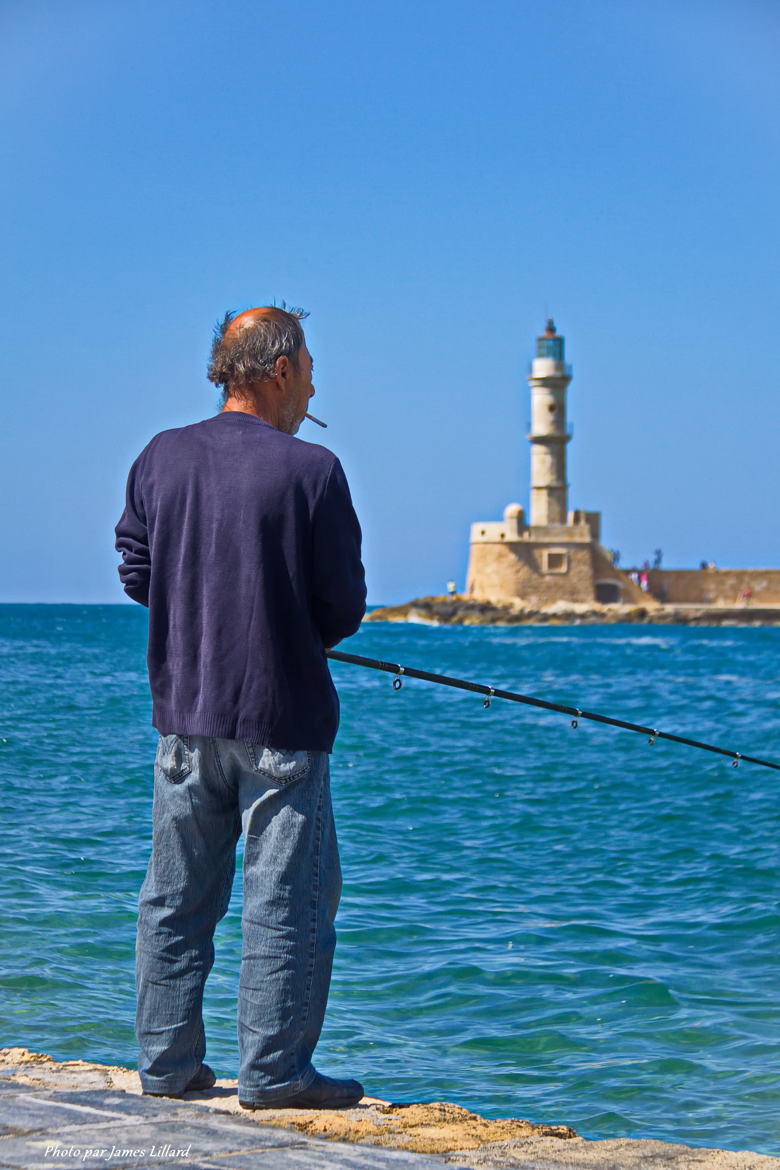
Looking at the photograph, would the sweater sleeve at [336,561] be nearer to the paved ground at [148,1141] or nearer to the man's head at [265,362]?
the man's head at [265,362]

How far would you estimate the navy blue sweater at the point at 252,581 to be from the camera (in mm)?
2629

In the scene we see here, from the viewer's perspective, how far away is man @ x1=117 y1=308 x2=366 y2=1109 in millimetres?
2619

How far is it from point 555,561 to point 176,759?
6405cm

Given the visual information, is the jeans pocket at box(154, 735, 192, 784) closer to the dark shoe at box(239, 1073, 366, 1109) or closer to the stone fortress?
the dark shoe at box(239, 1073, 366, 1109)

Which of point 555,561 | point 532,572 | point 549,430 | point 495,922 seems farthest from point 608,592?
point 495,922

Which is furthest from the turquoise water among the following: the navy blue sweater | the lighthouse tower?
the lighthouse tower

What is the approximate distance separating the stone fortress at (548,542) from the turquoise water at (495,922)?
47.1 metres

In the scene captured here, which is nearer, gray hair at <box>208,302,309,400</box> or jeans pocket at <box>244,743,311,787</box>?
jeans pocket at <box>244,743,311,787</box>

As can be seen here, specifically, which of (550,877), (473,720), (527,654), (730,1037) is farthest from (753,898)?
(527,654)

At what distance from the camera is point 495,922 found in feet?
22.4

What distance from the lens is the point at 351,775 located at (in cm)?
Answer: 1323

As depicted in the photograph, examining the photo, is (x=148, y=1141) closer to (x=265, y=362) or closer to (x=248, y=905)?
(x=248, y=905)

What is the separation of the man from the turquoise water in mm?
1647

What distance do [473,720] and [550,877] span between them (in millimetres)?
11754
